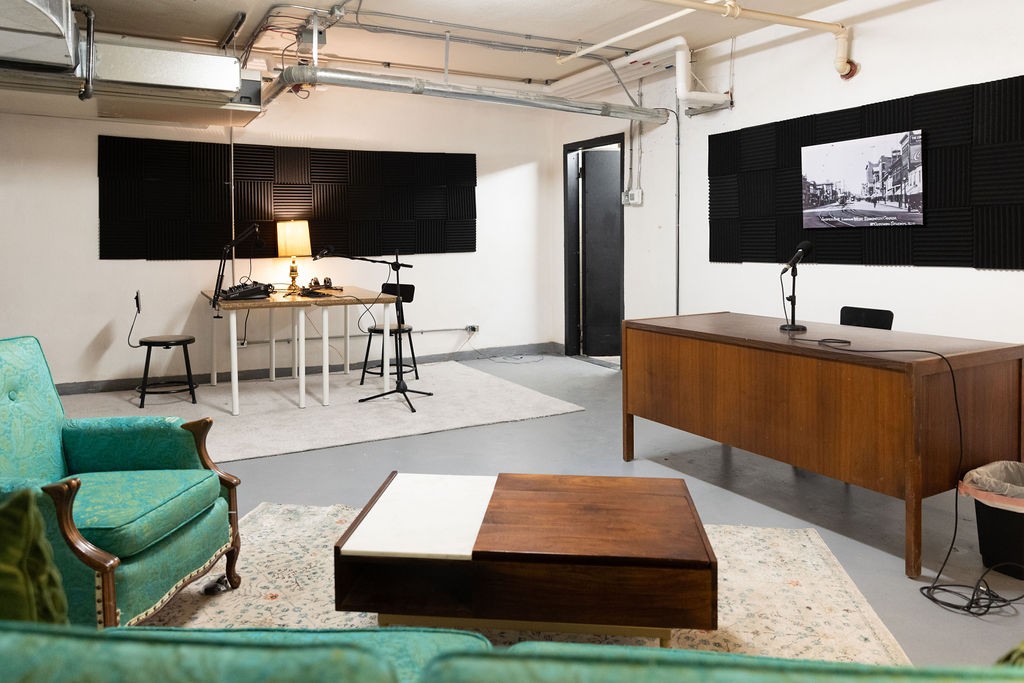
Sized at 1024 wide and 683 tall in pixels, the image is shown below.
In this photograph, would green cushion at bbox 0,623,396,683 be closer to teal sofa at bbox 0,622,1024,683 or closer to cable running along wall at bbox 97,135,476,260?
teal sofa at bbox 0,622,1024,683

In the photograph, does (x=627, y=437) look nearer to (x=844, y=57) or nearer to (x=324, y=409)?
(x=324, y=409)

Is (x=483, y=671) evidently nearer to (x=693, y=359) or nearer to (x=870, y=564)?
(x=870, y=564)

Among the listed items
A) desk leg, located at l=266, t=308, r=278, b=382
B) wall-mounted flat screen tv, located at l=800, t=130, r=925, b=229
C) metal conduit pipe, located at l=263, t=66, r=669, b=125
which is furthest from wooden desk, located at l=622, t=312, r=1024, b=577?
desk leg, located at l=266, t=308, r=278, b=382

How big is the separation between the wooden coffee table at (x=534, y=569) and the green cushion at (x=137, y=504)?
1.85 ft

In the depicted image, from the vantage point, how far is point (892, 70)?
16.9 ft

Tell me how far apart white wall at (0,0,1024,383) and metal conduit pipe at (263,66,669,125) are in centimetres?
42

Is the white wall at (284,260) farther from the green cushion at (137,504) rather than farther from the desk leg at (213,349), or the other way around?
the green cushion at (137,504)

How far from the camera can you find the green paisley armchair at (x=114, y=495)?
7.05ft

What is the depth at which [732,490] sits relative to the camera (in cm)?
405

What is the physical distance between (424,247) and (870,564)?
6.00 meters

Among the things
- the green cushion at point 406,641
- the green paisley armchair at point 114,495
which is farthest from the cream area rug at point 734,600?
the green cushion at point 406,641

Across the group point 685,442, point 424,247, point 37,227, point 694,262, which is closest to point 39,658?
point 685,442

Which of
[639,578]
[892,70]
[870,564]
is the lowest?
[870,564]

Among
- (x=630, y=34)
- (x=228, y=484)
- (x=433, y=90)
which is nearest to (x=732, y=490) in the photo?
(x=228, y=484)
